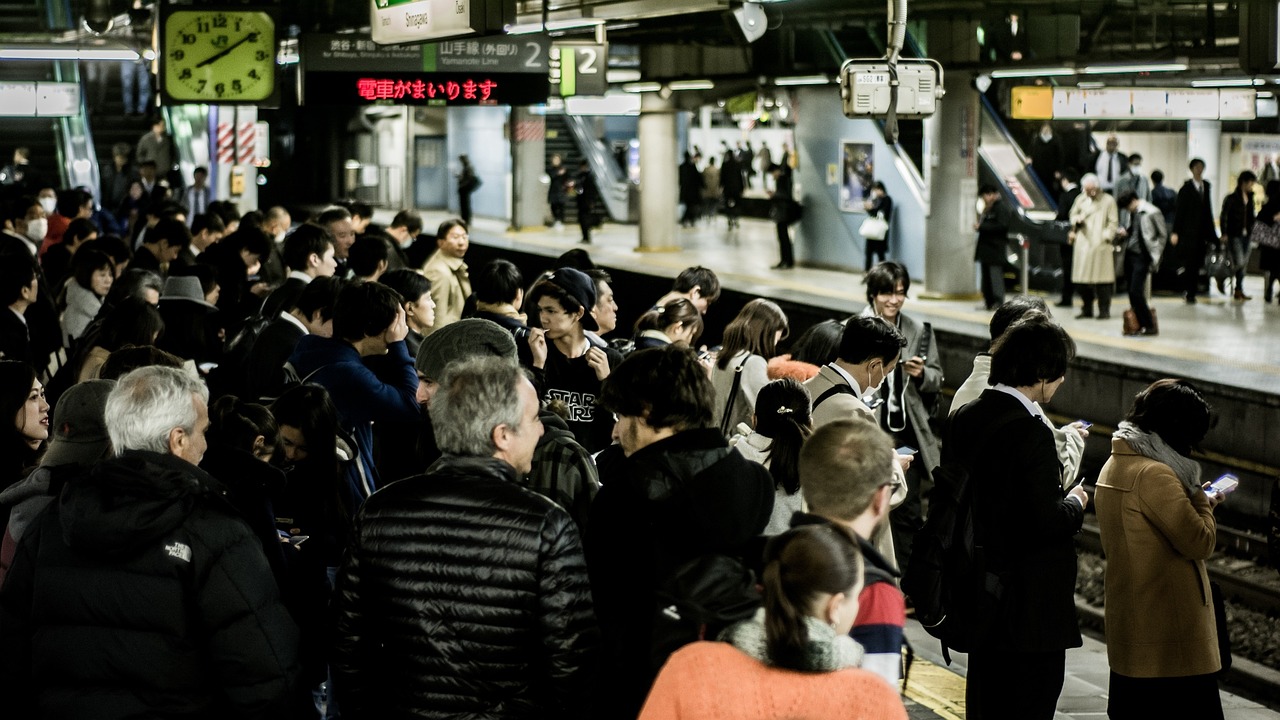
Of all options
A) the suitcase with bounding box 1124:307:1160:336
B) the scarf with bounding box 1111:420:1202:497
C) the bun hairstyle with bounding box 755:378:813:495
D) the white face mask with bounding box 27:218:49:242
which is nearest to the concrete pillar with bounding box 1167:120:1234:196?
the suitcase with bounding box 1124:307:1160:336

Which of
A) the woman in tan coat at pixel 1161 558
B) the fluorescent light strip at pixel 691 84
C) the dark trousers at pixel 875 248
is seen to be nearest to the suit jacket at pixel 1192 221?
the dark trousers at pixel 875 248

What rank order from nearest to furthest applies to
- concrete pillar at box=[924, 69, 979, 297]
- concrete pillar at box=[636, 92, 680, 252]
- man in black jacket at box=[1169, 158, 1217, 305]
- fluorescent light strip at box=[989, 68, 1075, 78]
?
1. fluorescent light strip at box=[989, 68, 1075, 78]
2. man in black jacket at box=[1169, 158, 1217, 305]
3. concrete pillar at box=[924, 69, 979, 297]
4. concrete pillar at box=[636, 92, 680, 252]

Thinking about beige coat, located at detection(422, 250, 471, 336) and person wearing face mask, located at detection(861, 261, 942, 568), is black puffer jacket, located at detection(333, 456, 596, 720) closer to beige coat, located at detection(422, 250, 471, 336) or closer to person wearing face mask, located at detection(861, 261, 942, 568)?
person wearing face mask, located at detection(861, 261, 942, 568)

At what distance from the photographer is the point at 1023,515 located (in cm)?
444

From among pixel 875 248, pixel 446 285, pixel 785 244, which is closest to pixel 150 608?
pixel 446 285

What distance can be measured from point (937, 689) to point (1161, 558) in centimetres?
161

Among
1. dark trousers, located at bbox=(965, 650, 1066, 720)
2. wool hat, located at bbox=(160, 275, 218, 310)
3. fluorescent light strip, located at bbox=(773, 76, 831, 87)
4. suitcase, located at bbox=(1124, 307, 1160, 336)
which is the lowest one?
suitcase, located at bbox=(1124, 307, 1160, 336)

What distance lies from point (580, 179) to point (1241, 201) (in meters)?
13.3

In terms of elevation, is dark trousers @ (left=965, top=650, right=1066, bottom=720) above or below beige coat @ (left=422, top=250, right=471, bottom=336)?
below

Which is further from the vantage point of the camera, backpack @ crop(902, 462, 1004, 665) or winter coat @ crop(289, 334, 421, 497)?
winter coat @ crop(289, 334, 421, 497)

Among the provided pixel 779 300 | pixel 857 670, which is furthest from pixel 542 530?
pixel 779 300

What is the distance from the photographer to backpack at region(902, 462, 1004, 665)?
446 cm

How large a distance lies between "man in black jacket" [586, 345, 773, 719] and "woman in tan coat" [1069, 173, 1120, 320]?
1363cm

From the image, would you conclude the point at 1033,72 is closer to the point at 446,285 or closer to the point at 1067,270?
the point at 1067,270
